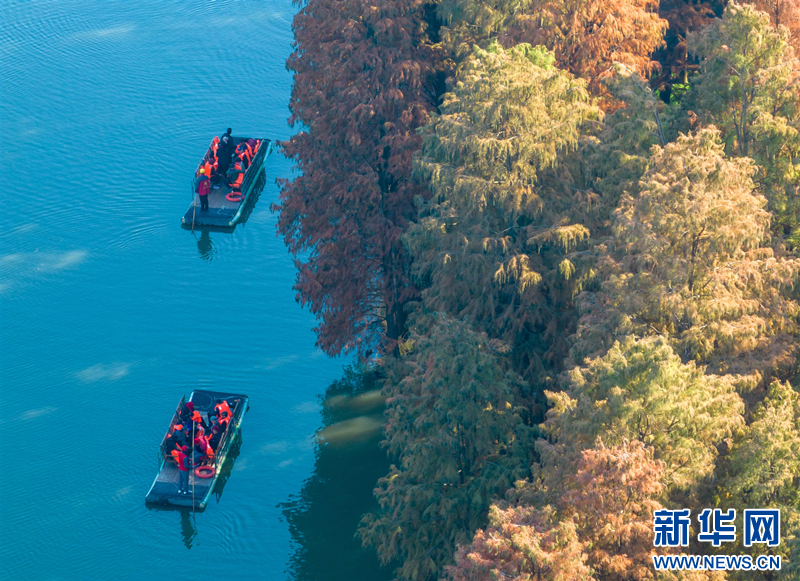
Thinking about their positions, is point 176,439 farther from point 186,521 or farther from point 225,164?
point 225,164

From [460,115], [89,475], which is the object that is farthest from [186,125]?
[460,115]

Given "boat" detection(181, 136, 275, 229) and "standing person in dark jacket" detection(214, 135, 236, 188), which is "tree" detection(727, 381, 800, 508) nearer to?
"boat" detection(181, 136, 275, 229)

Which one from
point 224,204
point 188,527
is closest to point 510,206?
point 188,527

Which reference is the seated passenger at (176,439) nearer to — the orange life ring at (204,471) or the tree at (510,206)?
the orange life ring at (204,471)

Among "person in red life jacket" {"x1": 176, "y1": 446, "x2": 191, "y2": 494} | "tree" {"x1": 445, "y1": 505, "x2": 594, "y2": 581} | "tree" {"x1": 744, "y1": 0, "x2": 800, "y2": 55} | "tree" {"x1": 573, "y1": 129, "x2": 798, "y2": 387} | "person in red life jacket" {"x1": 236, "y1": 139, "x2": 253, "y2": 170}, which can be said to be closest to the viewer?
"tree" {"x1": 445, "y1": 505, "x2": 594, "y2": 581}

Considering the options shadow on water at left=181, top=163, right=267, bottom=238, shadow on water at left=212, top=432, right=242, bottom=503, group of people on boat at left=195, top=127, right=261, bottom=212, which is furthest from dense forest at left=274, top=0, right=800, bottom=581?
group of people on boat at left=195, top=127, right=261, bottom=212

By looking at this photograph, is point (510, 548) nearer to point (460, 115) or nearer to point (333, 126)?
point (460, 115)
